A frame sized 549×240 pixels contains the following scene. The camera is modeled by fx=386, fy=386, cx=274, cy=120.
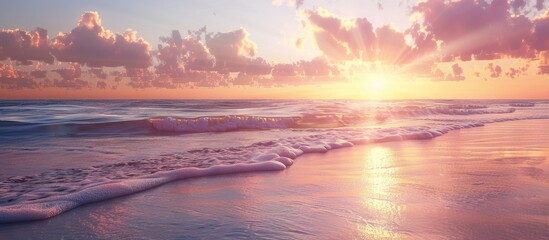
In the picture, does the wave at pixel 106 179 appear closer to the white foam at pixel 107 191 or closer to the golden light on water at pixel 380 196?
the white foam at pixel 107 191

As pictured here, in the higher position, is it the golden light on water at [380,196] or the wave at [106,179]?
the golden light on water at [380,196]

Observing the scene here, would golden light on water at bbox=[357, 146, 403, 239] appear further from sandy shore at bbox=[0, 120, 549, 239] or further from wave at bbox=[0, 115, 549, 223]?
wave at bbox=[0, 115, 549, 223]

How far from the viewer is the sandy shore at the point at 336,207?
3.59 metres

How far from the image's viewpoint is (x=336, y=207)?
4402mm

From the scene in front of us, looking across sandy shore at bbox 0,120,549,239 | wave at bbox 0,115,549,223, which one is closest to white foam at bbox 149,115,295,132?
wave at bbox 0,115,549,223

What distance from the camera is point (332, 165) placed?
7.32 meters

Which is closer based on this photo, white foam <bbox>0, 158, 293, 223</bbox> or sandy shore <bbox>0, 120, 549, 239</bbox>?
sandy shore <bbox>0, 120, 549, 239</bbox>

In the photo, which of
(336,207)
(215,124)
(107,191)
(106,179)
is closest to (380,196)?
(336,207)

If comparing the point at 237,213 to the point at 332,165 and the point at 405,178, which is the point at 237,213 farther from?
the point at 332,165

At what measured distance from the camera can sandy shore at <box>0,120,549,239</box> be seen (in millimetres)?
3590

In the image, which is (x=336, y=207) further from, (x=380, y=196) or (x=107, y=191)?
(x=107, y=191)

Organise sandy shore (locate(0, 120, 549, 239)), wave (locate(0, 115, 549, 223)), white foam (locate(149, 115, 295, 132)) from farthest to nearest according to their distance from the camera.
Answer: white foam (locate(149, 115, 295, 132)), wave (locate(0, 115, 549, 223)), sandy shore (locate(0, 120, 549, 239))

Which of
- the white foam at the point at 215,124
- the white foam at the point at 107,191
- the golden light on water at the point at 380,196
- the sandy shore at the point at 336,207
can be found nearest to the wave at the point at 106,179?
the white foam at the point at 107,191

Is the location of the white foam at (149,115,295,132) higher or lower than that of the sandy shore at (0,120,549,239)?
lower
